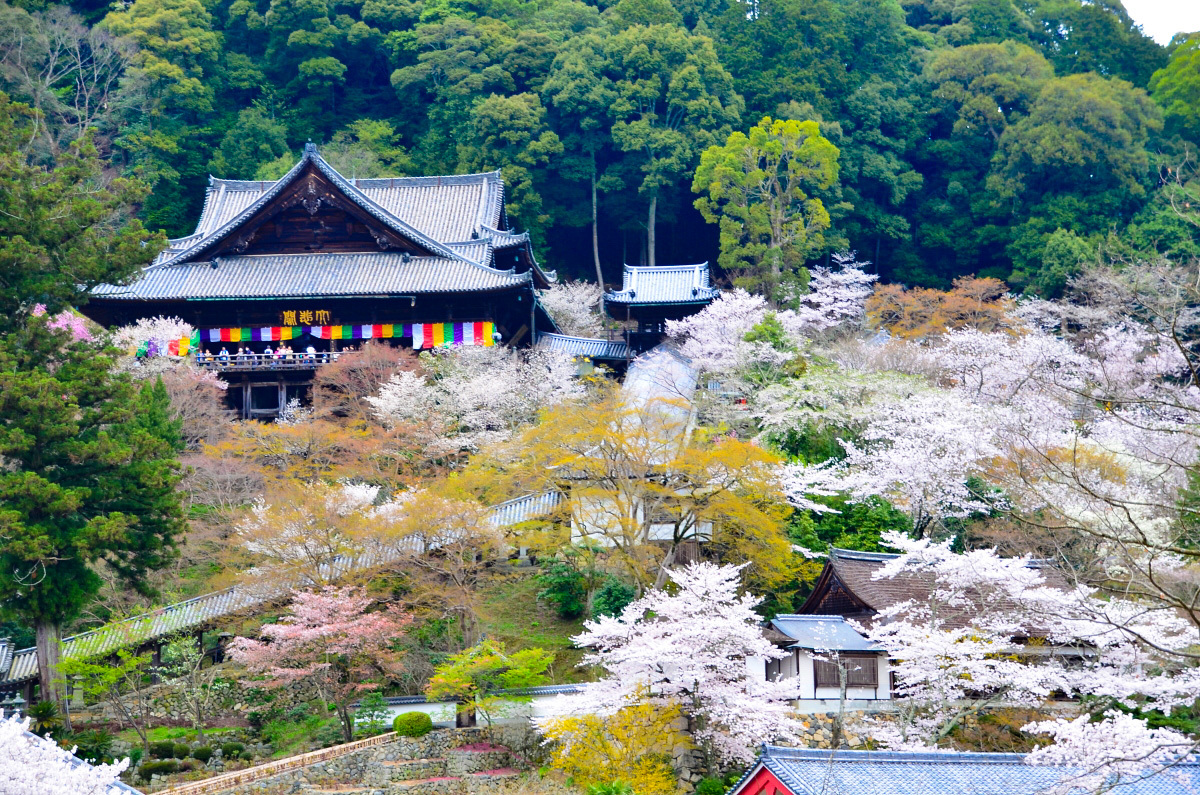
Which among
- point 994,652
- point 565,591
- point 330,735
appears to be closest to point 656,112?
point 565,591

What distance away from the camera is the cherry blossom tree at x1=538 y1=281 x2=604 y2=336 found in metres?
44.9

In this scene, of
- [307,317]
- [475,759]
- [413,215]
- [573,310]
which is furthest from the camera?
[573,310]

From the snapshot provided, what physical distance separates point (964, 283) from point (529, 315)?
14.3 metres

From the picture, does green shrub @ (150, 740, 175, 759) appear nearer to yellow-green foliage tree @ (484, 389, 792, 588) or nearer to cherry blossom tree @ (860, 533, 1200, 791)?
yellow-green foliage tree @ (484, 389, 792, 588)

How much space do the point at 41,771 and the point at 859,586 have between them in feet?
43.5

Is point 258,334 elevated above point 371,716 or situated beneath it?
elevated above

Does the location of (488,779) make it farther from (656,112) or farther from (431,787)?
(656,112)

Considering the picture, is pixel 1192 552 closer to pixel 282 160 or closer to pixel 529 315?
pixel 529 315

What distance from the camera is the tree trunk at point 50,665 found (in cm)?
2028

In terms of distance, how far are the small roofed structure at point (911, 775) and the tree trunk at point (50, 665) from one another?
40.6ft

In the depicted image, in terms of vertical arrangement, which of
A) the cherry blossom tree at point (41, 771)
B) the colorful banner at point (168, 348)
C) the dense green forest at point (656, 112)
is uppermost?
the dense green forest at point (656, 112)

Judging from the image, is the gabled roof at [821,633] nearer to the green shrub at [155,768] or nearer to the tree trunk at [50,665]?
the green shrub at [155,768]

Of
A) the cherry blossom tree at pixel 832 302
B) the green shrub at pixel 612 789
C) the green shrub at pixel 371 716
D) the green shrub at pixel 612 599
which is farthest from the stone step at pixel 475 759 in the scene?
the cherry blossom tree at pixel 832 302

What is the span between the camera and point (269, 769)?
18203 millimetres
